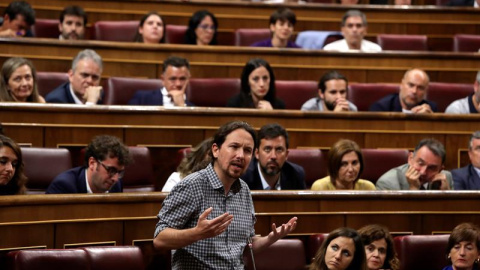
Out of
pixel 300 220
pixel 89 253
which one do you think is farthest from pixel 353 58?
pixel 89 253

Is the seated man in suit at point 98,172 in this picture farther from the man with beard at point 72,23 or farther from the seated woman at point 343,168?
the man with beard at point 72,23

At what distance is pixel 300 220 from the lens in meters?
1.17

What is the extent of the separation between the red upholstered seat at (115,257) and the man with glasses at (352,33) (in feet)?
3.19

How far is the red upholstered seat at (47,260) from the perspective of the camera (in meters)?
0.89

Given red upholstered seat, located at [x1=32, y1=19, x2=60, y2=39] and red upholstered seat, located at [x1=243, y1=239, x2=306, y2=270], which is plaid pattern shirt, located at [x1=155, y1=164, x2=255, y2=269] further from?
red upholstered seat, located at [x1=32, y1=19, x2=60, y2=39]

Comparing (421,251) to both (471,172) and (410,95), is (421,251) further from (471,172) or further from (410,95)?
(410,95)

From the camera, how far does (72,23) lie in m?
1.74

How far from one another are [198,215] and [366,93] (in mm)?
908

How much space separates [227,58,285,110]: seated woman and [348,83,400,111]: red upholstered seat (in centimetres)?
18

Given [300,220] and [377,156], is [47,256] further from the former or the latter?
[377,156]

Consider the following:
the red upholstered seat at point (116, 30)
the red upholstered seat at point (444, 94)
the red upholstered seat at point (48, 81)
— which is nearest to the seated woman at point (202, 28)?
the red upholstered seat at point (116, 30)

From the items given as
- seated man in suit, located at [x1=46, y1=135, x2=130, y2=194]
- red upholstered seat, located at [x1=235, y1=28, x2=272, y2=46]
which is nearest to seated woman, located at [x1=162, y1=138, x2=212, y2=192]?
seated man in suit, located at [x1=46, y1=135, x2=130, y2=194]

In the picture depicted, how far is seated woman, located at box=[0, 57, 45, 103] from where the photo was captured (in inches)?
54.8

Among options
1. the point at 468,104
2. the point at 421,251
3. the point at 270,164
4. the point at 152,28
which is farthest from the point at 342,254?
the point at 152,28
